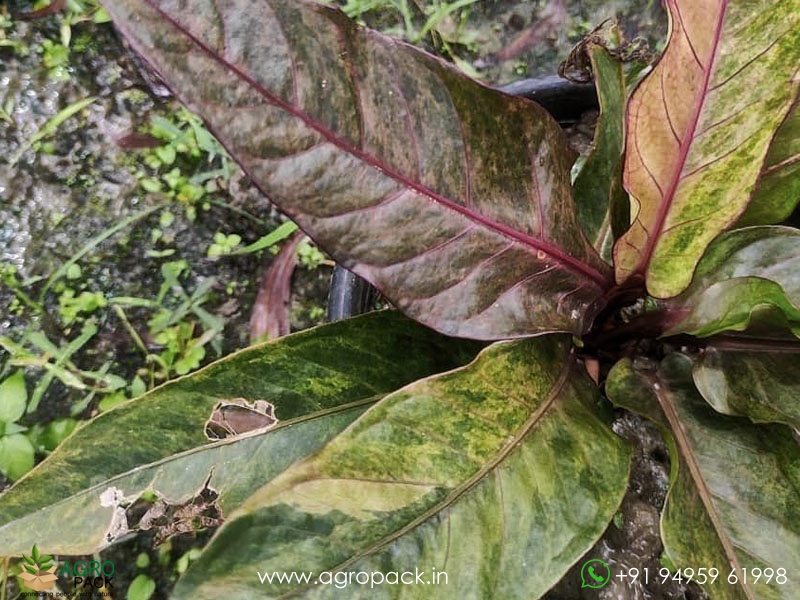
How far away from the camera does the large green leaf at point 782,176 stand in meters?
0.59

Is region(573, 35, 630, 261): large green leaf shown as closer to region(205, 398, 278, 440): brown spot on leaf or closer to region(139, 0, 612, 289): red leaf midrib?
region(139, 0, 612, 289): red leaf midrib

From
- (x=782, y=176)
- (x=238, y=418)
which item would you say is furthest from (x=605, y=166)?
(x=238, y=418)

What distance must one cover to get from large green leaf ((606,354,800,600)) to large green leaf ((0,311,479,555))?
0.23 m

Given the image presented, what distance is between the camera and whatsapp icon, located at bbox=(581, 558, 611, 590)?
0.75 metres


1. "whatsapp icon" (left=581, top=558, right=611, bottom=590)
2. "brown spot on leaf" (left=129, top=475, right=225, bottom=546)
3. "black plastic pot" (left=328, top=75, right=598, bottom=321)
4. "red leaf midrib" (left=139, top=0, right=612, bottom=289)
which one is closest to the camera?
"red leaf midrib" (left=139, top=0, right=612, bottom=289)

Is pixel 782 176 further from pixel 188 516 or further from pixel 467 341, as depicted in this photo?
pixel 188 516

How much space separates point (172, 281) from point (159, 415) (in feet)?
1.78

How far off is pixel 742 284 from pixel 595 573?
391 mm

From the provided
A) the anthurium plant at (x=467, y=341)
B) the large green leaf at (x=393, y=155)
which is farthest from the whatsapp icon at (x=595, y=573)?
the large green leaf at (x=393, y=155)

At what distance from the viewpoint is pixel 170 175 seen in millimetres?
1149

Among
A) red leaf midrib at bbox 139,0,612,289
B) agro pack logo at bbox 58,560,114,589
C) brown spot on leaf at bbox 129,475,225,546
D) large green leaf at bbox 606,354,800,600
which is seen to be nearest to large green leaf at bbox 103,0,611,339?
red leaf midrib at bbox 139,0,612,289

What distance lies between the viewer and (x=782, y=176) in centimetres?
60

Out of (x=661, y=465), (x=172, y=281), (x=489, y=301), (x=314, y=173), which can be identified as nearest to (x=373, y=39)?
(x=314, y=173)

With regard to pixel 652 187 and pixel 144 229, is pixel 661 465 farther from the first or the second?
pixel 144 229
